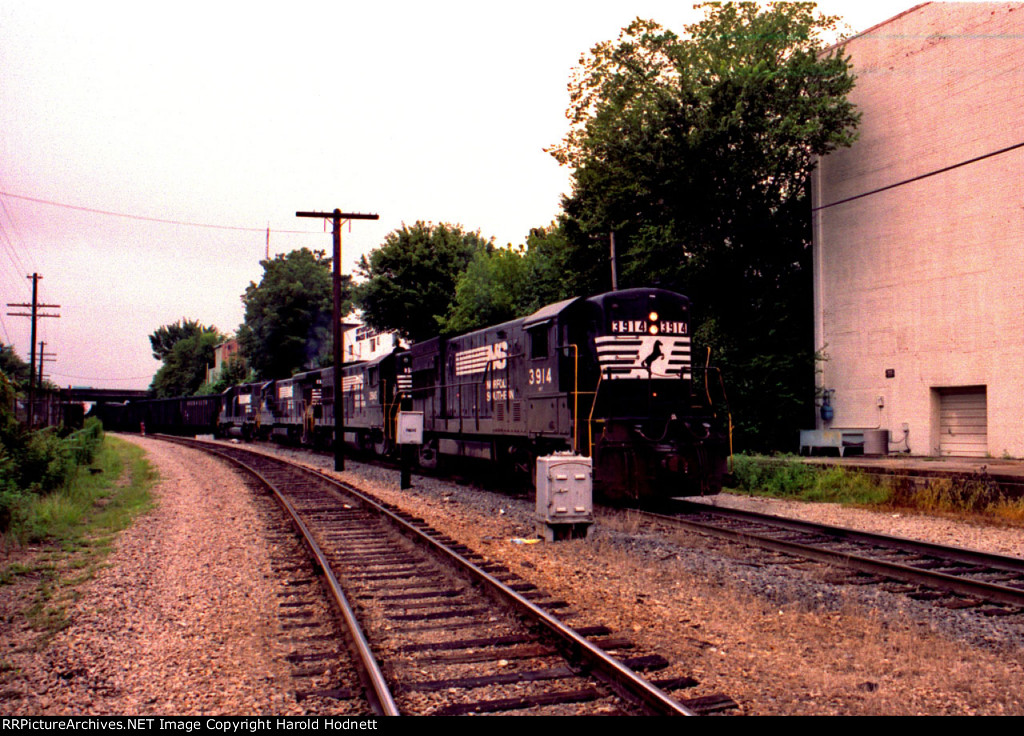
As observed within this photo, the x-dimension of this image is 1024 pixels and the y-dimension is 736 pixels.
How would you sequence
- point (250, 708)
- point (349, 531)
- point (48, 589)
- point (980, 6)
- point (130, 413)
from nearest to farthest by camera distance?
point (250, 708) → point (48, 589) → point (349, 531) → point (980, 6) → point (130, 413)

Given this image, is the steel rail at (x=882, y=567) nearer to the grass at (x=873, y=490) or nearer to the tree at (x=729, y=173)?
the grass at (x=873, y=490)

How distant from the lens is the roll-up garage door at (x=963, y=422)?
2016cm

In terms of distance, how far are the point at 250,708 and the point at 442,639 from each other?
1.66 m

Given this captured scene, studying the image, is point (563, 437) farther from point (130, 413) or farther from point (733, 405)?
point (130, 413)

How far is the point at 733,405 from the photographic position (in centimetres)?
2366

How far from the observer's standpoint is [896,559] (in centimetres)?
889

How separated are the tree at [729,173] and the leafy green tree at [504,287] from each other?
6.12 metres

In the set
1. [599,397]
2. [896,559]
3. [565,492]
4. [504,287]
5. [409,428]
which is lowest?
[896,559]

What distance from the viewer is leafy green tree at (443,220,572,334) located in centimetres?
3370

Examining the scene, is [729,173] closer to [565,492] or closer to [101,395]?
[565,492]

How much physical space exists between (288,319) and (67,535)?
52.1 metres

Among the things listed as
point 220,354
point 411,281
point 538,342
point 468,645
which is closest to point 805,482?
point 538,342

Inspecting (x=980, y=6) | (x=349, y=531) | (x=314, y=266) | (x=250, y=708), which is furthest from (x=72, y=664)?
(x=314, y=266)

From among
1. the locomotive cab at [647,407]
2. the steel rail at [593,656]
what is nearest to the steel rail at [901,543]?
the locomotive cab at [647,407]
